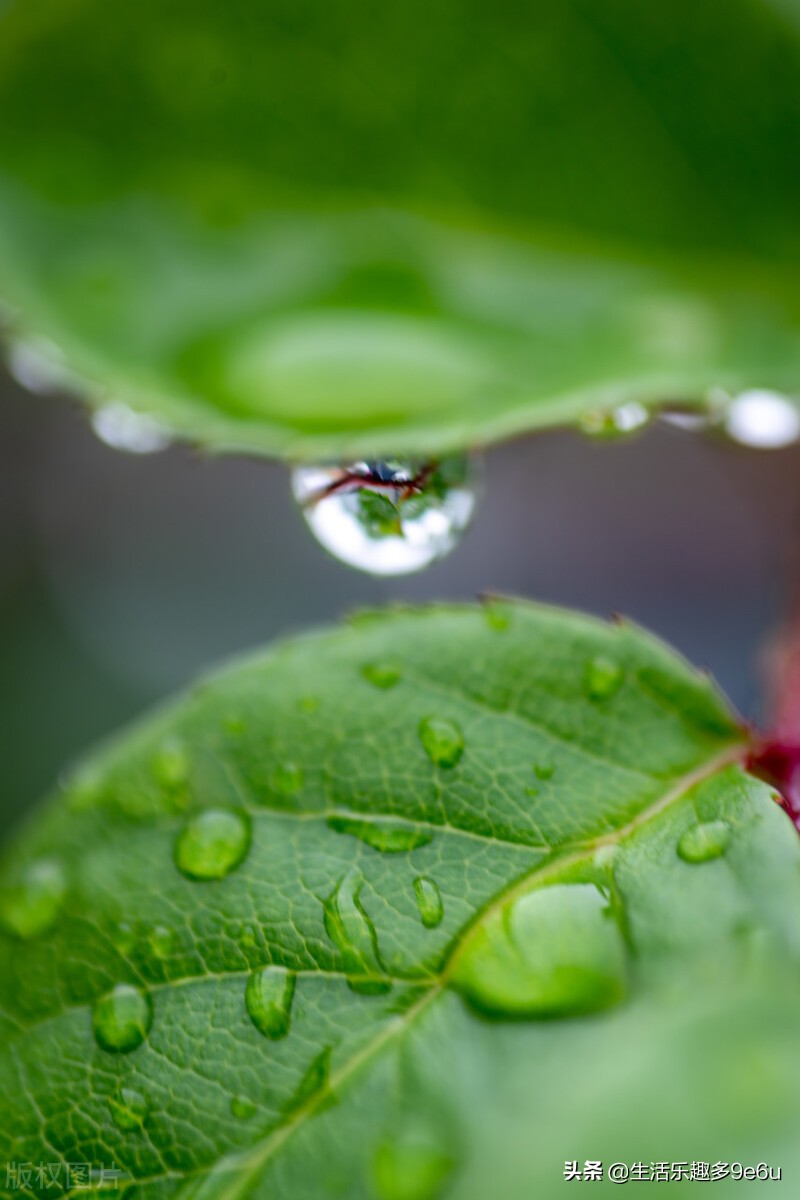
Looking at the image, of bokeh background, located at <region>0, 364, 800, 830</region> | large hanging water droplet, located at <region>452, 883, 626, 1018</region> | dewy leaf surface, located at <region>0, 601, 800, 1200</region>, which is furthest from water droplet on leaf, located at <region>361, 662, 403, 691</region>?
bokeh background, located at <region>0, 364, 800, 830</region>

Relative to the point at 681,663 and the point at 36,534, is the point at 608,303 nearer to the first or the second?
the point at 681,663

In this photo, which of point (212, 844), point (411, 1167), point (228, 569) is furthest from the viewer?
point (228, 569)

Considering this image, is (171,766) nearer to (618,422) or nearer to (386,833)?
(386,833)

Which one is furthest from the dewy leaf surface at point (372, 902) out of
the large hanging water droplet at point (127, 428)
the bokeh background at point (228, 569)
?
the bokeh background at point (228, 569)

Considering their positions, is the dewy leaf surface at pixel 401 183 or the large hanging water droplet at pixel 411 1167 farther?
the dewy leaf surface at pixel 401 183

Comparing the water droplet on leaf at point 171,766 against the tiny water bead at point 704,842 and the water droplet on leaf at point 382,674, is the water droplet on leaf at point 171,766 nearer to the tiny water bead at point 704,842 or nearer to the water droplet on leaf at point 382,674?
the water droplet on leaf at point 382,674

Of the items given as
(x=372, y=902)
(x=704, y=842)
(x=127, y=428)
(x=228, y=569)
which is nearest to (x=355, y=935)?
(x=372, y=902)
